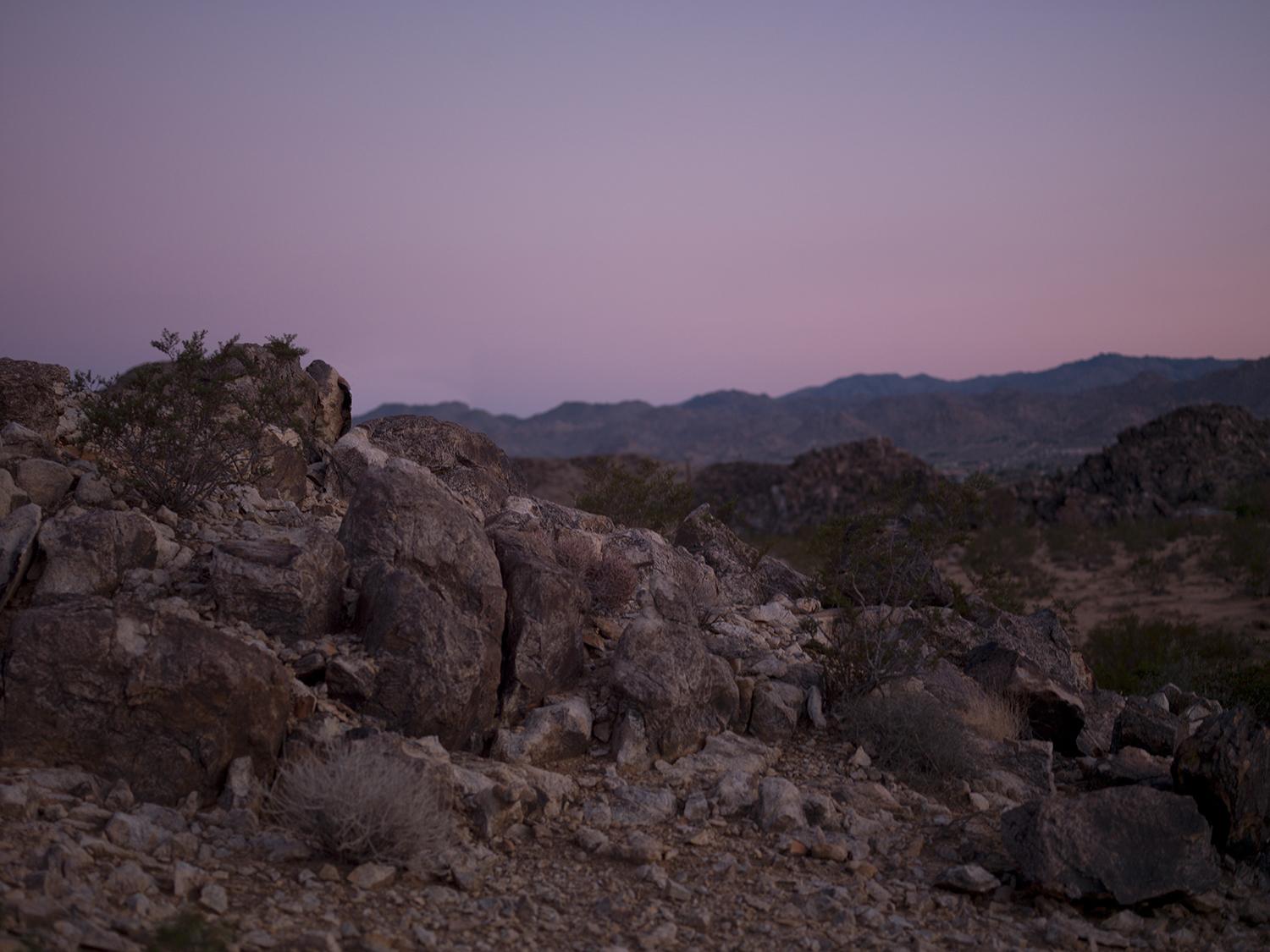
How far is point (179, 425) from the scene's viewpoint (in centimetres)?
746

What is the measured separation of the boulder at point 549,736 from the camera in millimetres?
6219

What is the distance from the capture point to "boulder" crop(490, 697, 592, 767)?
6.22m

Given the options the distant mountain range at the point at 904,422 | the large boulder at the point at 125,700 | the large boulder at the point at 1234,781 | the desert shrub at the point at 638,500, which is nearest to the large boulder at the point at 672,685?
the large boulder at the point at 125,700

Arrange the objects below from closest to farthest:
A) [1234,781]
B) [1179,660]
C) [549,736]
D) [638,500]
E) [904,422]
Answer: [1234,781]
[549,736]
[1179,660]
[638,500]
[904,422]

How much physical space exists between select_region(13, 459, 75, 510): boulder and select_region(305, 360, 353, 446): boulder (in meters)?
3.07

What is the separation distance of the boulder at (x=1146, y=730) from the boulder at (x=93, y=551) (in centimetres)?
748

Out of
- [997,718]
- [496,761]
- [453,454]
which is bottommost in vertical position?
[997,718]

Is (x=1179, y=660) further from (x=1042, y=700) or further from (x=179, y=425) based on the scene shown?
(x=179, y=425)

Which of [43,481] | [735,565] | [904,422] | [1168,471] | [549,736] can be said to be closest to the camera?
[549,736]

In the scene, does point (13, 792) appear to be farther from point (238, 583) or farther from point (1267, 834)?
point (1267, 834)

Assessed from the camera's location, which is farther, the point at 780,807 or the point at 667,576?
the point at 667,576

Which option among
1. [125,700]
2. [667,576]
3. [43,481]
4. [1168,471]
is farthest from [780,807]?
[1168,471]

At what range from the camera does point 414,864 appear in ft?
16.0

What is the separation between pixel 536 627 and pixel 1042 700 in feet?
14.4
